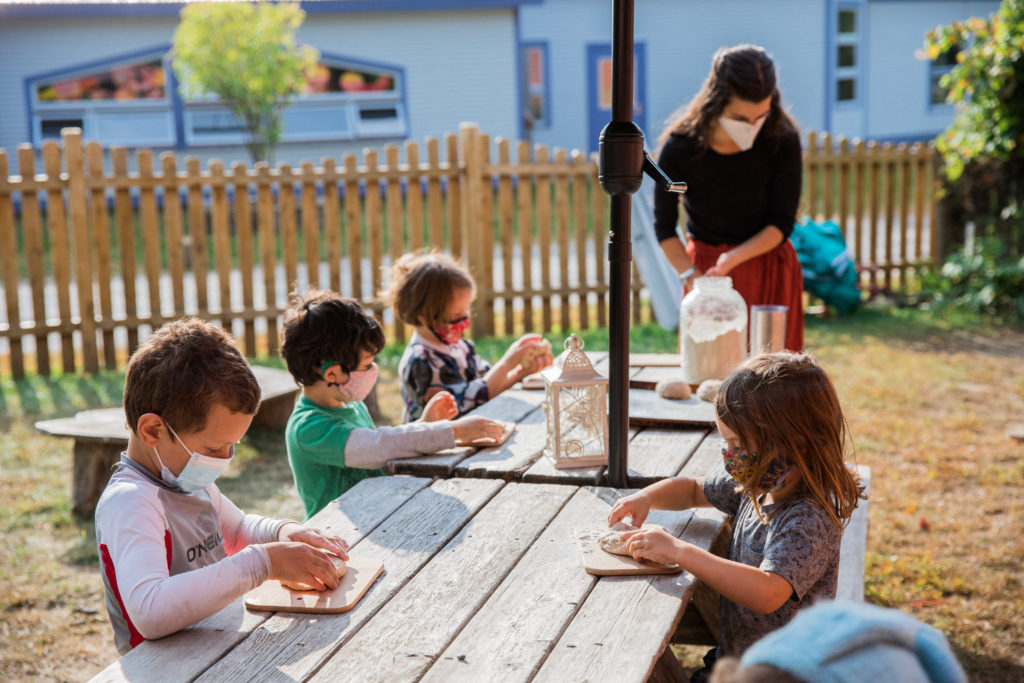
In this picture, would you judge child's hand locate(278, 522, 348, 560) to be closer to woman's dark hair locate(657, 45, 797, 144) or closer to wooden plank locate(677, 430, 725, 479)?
wooden plank locate(677, 430, 725, 479)

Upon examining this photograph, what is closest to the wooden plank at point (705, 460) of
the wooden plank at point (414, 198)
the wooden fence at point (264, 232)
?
the wooden fence at point (264, 232)

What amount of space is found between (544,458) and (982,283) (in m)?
7.49

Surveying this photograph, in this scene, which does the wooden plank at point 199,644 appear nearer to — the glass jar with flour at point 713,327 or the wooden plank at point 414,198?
the glass jar with flour at point 713,327

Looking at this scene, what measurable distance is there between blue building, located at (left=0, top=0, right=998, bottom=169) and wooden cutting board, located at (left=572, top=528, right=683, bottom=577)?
15733 mm

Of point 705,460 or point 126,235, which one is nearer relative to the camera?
point 705,460

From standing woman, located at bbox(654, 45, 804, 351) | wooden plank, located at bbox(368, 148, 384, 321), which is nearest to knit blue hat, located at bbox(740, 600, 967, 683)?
standing woman, located at bbox(654, 45, 804, 351)

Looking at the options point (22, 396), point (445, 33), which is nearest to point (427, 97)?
point (445, 33)

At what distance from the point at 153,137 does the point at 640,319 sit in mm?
12564

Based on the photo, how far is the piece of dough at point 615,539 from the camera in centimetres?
193

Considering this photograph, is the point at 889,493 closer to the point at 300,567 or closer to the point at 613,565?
the point at 613,565

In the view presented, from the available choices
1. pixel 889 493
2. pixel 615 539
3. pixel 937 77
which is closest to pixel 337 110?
pixel 937 77

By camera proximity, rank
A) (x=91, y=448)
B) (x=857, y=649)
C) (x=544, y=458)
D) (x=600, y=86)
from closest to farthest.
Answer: (x=857, y=649) → (x=544, y=458) → (x=91, y=448) → (x=600, y=86)

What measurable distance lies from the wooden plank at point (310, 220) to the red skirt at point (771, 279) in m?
4.37

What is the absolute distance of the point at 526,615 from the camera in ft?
5.59
